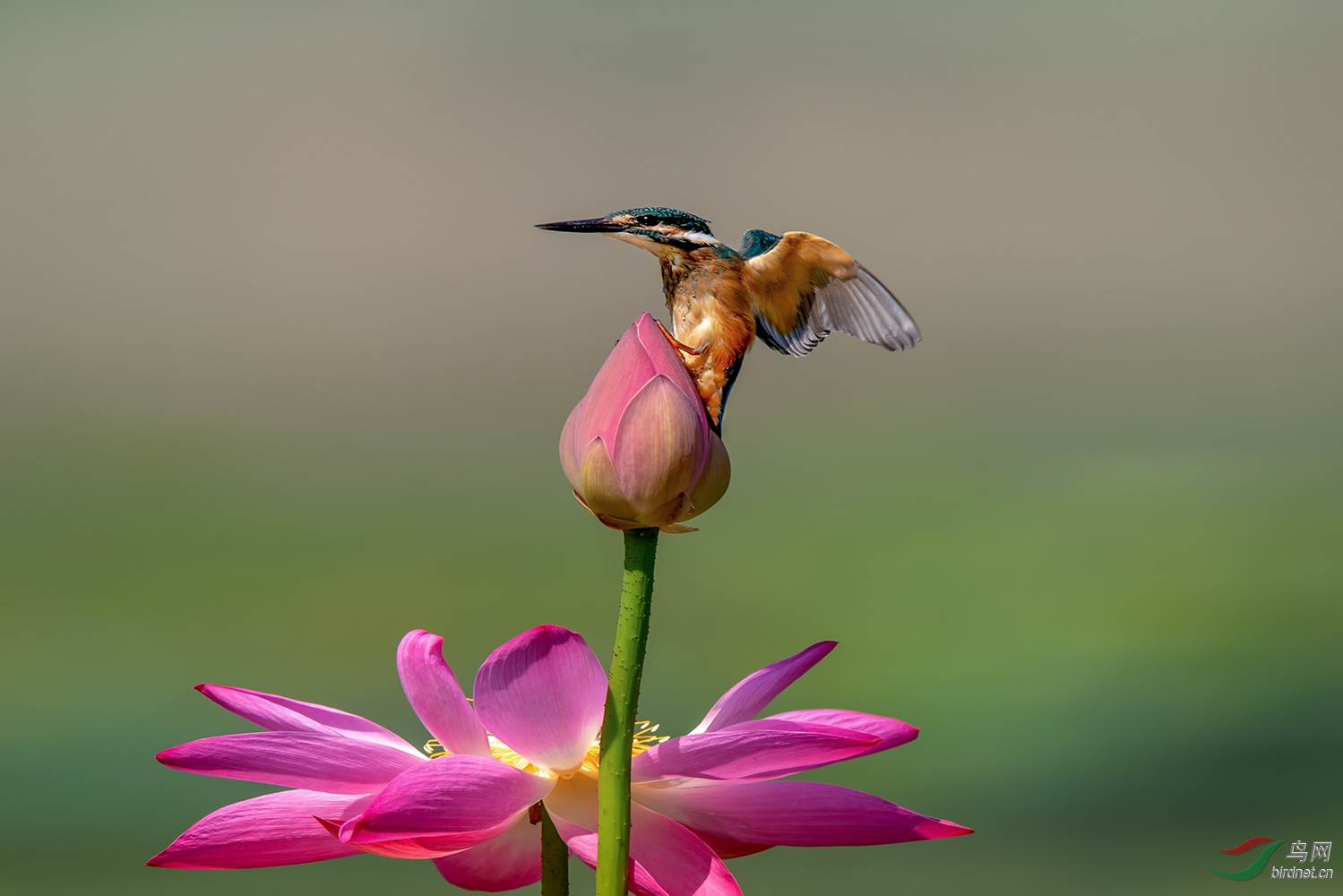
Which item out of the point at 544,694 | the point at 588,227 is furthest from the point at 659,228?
the point at 544,694

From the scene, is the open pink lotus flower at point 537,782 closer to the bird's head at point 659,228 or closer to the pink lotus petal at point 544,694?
the pink lotus petal at point 544,694

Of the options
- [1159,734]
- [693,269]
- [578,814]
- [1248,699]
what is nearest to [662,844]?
[578,814]

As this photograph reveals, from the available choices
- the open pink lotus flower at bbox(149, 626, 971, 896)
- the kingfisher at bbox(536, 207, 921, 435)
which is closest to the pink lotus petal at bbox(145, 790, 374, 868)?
the open pink lotus flower at bbox(149, 626, 971, 896)

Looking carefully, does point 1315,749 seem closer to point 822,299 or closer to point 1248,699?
point 1248,699

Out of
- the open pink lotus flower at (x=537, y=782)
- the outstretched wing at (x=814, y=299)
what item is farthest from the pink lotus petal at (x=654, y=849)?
the outstretched wing at (x=814, y=299)

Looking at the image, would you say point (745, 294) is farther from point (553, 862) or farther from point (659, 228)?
point (553, 862)

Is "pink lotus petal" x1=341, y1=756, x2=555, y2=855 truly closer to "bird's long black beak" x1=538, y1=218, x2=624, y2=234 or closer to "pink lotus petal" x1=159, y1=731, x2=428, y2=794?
"pink lotus petal" x1=159, y1=731, x2=428, y2=794
